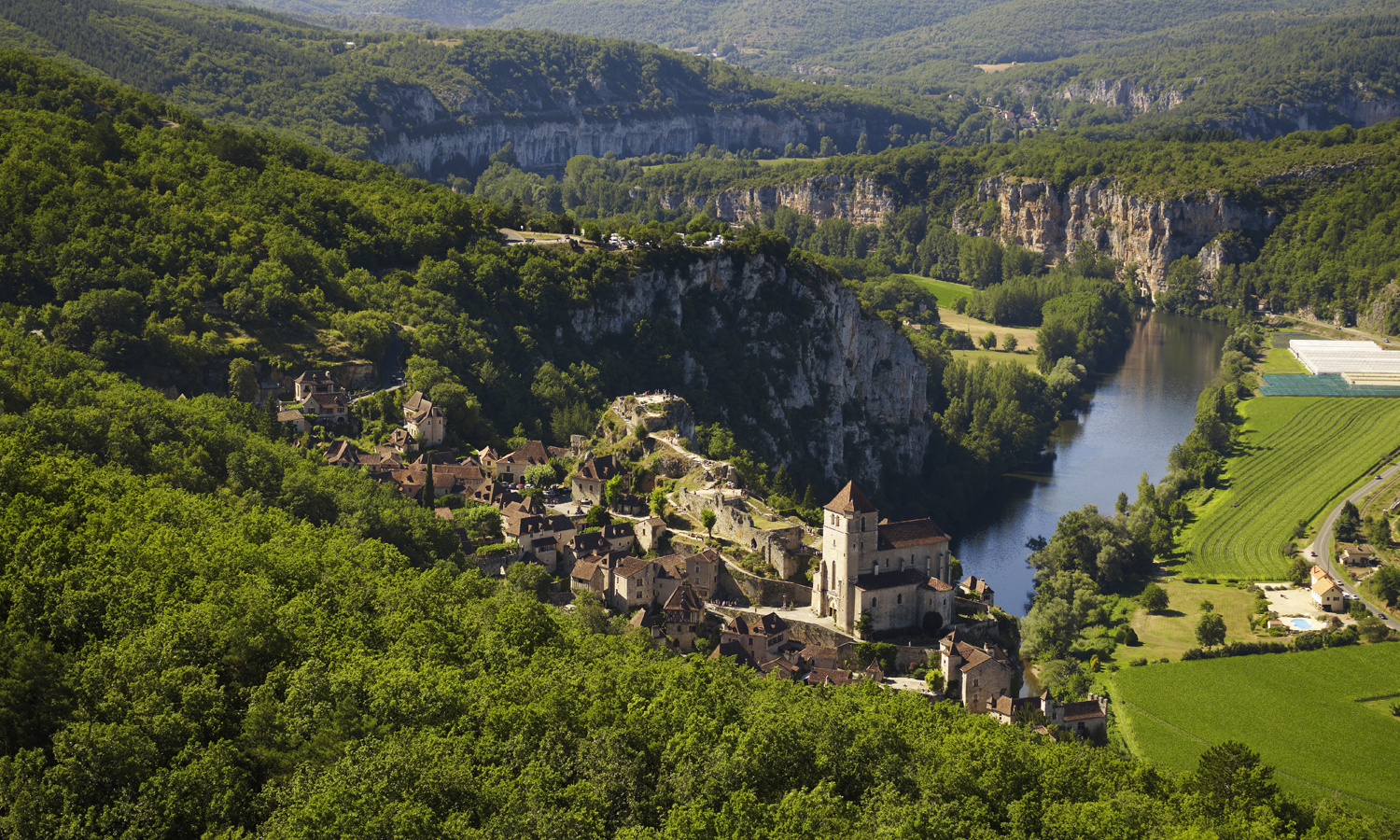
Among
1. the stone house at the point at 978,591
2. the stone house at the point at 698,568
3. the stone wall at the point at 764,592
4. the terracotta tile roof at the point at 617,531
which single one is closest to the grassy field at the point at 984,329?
the stone house at the point at 978,591

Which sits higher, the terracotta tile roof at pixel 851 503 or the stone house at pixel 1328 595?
the terracotta tile roof at pixel 851 503

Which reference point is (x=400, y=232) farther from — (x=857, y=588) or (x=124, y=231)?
(x=857, y=588)

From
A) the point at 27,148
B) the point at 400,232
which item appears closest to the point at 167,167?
the point at 27,148

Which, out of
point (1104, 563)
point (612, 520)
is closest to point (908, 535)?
point (612, 520)

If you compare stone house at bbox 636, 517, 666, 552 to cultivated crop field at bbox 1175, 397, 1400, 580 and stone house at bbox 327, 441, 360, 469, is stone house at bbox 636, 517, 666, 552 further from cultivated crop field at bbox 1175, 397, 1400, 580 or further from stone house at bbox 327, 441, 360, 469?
cultivated crop field at bbox 1175, 397, 1400, 580

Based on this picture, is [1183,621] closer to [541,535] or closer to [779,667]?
[779,667]

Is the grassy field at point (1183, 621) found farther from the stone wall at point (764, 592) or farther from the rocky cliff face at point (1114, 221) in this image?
the rocky cliff face at point (1114, 221)
